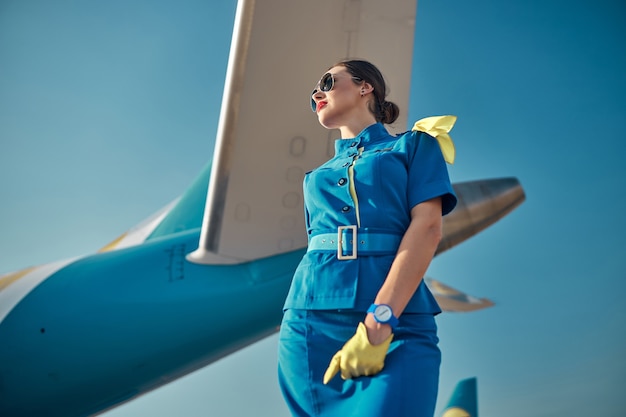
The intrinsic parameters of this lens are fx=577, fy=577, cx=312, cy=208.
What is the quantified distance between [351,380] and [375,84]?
3.32 feet

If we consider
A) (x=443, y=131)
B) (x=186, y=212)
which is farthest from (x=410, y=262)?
(x=186, y=212)

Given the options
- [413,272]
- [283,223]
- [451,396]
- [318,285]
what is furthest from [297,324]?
[451,396]

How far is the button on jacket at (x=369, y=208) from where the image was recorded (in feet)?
5.28

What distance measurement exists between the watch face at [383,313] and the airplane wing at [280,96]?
1935mm

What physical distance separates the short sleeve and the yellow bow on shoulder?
0.02 meters

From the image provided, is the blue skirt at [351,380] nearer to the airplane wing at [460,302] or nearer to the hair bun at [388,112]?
the hair bun at [388,112]

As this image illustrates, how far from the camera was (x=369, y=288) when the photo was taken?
159 cm

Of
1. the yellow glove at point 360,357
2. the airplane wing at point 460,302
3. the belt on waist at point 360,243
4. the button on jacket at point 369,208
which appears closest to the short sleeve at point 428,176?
the button on jacket at point 369,208

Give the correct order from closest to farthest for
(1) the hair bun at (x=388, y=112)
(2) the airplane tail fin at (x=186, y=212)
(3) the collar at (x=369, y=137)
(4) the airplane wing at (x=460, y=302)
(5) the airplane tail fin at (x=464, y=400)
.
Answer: (3) the collar at (x=369, y=137) < (1) the hair bun at (x=388, y=112) < (2) the airplane tail fin at (x=186, y=212) < (4) the airplane wing at (x=460, y=302) < (5) the airplane tail fin at (x=464, y=400)

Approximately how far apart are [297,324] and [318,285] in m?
0.13

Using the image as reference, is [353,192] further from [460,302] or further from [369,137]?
[460,302]

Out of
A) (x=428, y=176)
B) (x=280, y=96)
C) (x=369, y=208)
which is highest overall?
(x=280, y=96)

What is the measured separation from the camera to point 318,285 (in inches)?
65.6

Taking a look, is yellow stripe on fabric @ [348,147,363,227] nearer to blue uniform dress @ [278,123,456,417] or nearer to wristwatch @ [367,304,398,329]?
blue uniform dress @ [278,123,456,417]
